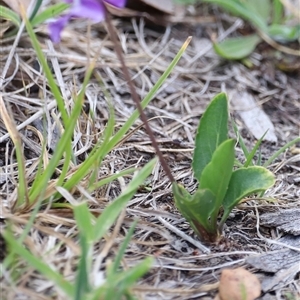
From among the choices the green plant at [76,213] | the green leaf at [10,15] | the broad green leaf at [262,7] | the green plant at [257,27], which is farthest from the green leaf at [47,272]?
the broad green leaf at [262,7]

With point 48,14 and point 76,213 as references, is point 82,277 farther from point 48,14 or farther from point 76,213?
point 48,14

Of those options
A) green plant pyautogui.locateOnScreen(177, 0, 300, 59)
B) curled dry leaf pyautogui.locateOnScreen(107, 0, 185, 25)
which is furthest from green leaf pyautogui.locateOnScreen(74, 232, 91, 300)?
curled dry leaf pyautogui.locateOnScreen(107, 0, 185, 25)

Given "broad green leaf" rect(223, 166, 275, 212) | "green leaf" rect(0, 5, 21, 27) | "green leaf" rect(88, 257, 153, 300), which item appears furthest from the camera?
"green leaf" rect(0, 5, 21, 27)

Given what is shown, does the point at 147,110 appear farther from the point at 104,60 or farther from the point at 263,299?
the point at 263,299

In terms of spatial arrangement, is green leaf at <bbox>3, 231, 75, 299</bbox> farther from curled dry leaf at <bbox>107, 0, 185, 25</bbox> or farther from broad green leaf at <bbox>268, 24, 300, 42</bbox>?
broad green leaf at <bbox>268, 24, 300, 42</bbox>

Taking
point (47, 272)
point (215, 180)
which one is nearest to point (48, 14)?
point (215, 180)

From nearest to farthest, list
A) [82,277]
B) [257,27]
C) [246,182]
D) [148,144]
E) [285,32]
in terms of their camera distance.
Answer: [82,277] < [246,182] < [148,144] < [285,32] < [257,27]

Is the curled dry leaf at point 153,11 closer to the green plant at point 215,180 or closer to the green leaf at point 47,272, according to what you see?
the green plant at point 215,180
